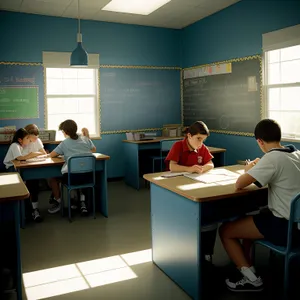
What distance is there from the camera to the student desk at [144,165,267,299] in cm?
237

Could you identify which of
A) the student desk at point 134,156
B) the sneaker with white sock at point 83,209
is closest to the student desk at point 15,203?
the sneaker with white sock at point 83,209

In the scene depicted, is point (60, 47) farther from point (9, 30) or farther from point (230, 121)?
point (230, 121)

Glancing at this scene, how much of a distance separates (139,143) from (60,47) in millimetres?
2144

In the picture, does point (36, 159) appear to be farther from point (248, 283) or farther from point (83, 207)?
point (248, 283)

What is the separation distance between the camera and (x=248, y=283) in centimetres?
248

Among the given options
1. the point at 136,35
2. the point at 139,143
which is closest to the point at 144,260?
the point at 139,143

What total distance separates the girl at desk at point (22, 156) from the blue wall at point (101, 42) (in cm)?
150

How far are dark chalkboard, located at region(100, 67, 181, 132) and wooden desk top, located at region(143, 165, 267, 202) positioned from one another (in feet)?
12.6

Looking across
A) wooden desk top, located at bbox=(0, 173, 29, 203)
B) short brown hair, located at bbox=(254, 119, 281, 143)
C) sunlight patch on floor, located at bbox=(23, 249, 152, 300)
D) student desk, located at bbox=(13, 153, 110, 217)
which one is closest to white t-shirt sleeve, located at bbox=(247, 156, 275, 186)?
short brown hair, located at bbox=(254, 119, 281, 143)

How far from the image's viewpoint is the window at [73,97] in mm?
6203

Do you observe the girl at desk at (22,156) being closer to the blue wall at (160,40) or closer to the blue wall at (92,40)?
the blue wall at (160,40)

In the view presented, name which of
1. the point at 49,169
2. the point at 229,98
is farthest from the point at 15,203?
the point at 229,98

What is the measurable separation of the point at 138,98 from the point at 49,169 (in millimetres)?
2980

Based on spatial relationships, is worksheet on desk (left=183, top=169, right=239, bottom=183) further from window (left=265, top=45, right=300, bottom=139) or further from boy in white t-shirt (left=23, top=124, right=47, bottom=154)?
boy in white t-shirt (left=23, top=124, right=47, bottom=154)
